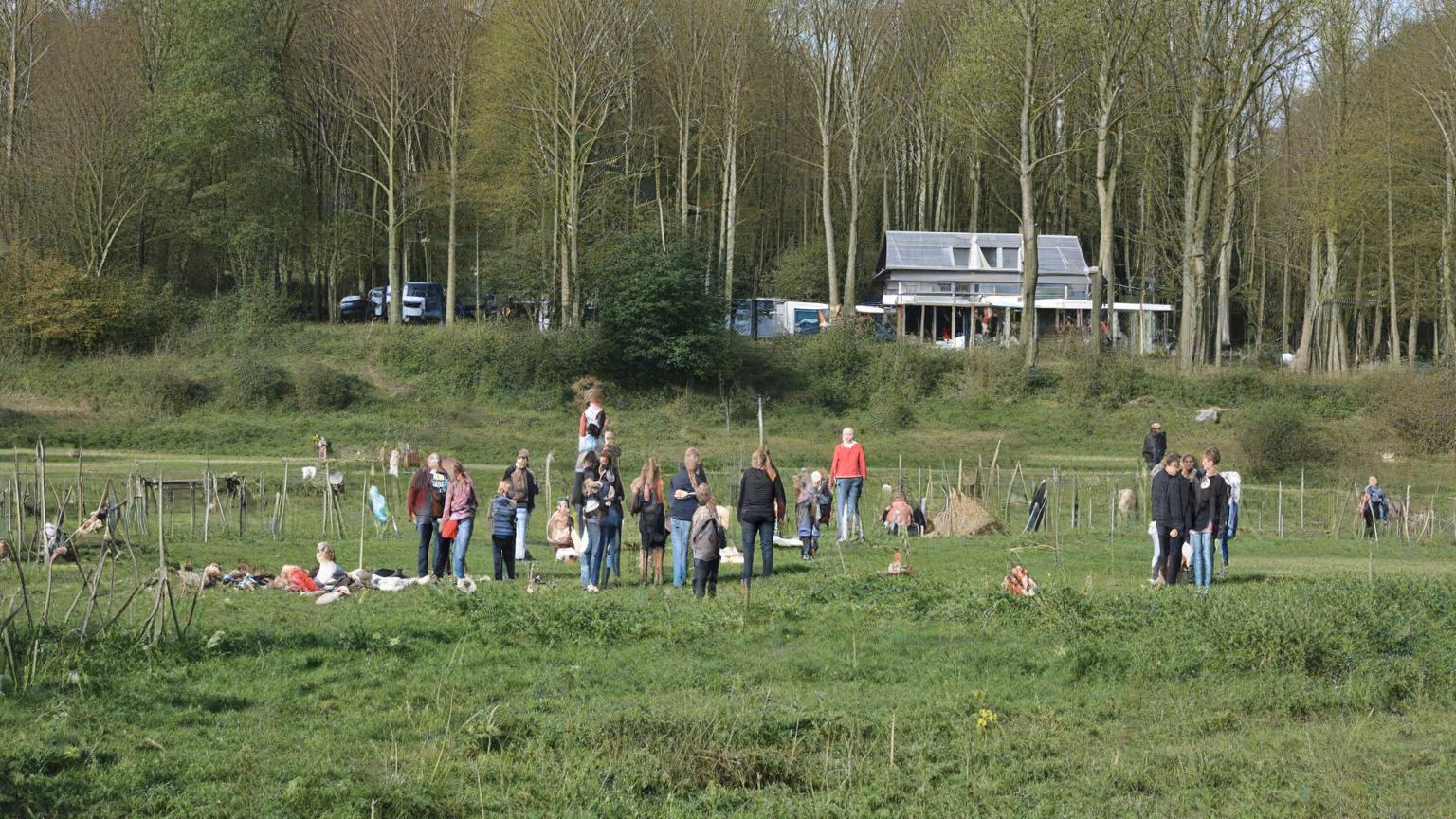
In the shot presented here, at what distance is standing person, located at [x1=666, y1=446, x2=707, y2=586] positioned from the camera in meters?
17.6

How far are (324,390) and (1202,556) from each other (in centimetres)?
3460

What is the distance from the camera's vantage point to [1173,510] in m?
17.6

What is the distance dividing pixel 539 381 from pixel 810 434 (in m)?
9.52

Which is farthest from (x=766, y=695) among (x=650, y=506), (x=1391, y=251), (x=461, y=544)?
(x=1391, y=251)

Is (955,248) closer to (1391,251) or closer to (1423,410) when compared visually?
(1391,251)

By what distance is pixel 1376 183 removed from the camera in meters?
51.0

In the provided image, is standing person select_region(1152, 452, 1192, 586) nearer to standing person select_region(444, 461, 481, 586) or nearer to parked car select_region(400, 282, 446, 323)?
standing person select_region(444, 461, 481, 586)

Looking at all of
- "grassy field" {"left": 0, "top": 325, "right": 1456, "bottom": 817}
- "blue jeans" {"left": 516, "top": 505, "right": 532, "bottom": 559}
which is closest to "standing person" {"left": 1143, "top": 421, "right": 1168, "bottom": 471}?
"grassy field" {"left": 0, "top": 325, "right": 1456, "bottom": 817}

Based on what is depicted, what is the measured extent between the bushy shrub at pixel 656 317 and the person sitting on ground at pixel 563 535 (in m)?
25.4

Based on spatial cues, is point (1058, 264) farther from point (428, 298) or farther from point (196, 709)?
point (196, 709)

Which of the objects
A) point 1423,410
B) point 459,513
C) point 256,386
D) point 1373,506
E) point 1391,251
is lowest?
point 1373,506

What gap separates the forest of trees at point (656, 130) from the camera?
4925 cm

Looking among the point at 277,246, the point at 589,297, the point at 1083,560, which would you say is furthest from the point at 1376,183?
the point at 277,246

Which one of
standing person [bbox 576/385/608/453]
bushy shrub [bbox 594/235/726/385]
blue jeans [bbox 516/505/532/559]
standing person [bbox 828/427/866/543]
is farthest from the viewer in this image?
bushy shrub [bbox 594/235/726/385]
